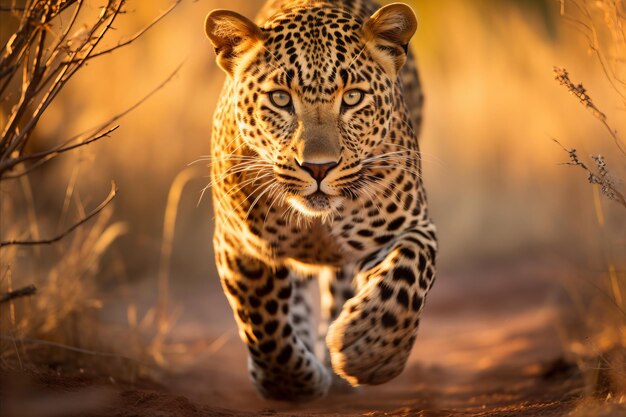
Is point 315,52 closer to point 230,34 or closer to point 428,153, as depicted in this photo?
point 230,34

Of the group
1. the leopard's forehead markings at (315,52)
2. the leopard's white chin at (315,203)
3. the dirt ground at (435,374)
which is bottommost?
the dirt ground at (435,374)

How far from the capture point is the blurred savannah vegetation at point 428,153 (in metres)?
9.35

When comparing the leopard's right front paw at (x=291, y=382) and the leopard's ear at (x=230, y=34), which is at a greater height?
the leopard's ear at (x=230, y=34)

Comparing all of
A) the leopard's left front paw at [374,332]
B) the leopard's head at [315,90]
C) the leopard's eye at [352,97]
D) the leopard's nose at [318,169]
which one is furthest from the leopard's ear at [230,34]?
the leopard's left front paw at [374,332]

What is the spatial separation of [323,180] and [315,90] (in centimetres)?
51

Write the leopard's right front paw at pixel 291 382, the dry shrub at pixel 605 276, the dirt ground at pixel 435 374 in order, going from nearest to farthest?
the dirt ground at pixel 435 374 < the dry shrub at pixel 605 276 < the leopard's right front paw at pixel 291 382

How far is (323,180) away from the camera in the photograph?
487cm

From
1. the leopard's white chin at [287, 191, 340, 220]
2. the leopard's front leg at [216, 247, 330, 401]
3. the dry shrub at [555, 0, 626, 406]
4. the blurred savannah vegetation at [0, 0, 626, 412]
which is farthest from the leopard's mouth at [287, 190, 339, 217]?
the blurred savannah vegetation at [0, 0, 626, 412]

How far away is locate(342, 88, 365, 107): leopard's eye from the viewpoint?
5.14 m

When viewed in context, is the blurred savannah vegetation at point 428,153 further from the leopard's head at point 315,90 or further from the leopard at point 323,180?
the leopard's head at point 315,90

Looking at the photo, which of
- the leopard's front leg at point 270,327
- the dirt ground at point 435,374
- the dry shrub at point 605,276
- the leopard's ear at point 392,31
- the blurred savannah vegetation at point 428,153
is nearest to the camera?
the dirt ground at point 435,374

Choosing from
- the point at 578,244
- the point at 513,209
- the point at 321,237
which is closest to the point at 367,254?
the point at 321,237

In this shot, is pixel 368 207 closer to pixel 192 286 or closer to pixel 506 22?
pixel 192 286

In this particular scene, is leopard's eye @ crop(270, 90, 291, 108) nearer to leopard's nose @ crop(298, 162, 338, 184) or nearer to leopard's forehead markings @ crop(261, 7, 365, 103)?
leopard's forehead markings @ crop(261, 7, 365, 103)
